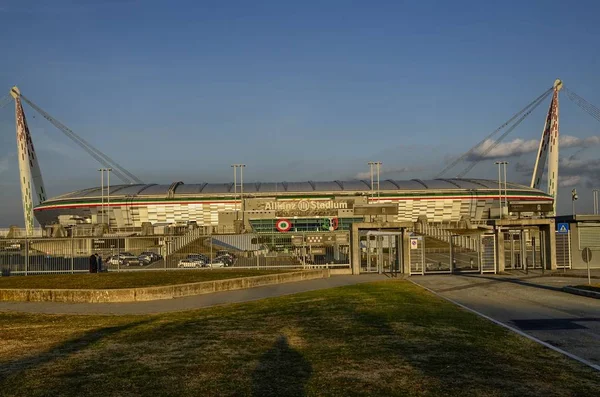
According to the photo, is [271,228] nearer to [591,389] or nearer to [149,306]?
[149,306]

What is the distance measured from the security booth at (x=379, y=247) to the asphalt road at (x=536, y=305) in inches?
128

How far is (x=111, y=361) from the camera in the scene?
1033cm

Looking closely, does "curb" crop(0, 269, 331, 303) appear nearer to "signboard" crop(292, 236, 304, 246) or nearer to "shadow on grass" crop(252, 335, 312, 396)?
"signboard" crop(292, 236, 304, 246)

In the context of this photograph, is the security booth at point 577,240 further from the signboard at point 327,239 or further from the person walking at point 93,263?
the person walking at point 93,263

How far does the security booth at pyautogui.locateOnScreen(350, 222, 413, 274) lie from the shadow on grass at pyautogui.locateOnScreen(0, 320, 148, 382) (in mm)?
20864

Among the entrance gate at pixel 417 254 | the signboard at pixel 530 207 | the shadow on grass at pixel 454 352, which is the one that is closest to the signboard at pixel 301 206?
the signboard at pixel 530 207

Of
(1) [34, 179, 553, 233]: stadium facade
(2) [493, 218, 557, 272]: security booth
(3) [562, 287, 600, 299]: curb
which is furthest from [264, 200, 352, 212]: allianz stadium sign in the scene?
(3) [562, 287, 600, 299]: curb

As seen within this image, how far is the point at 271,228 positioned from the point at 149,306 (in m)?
85.1

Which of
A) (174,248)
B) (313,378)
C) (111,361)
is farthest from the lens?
(174,248)

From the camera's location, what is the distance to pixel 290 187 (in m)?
134

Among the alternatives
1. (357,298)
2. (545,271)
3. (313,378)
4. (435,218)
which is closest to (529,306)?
(357,298)

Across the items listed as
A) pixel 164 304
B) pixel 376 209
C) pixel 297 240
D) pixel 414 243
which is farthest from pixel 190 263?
pixel 164 304

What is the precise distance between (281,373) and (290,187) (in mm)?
124832

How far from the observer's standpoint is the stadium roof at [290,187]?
5113 inches
